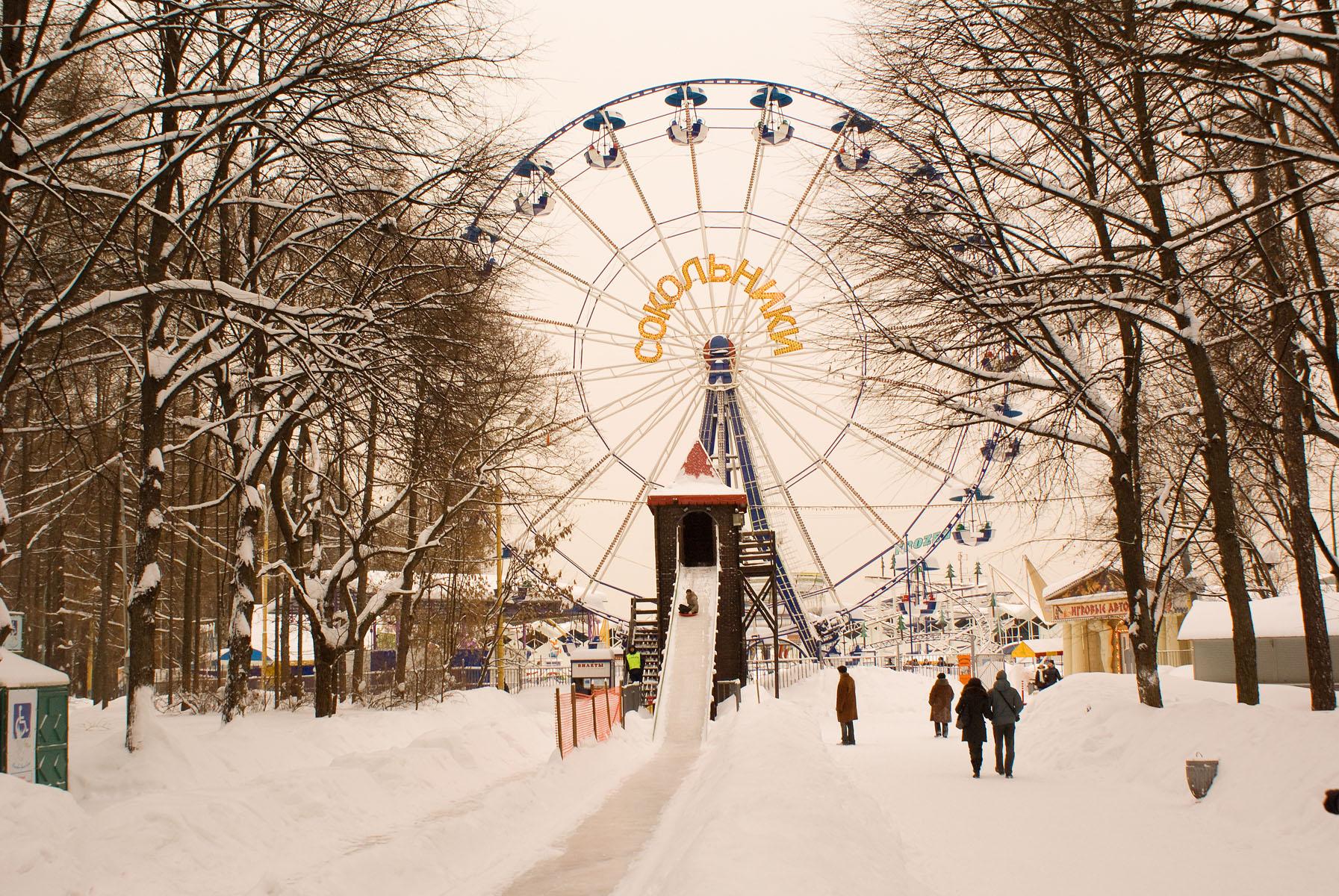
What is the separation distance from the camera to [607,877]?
9.10 meters

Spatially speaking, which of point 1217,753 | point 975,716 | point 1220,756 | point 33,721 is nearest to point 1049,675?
point 975,716

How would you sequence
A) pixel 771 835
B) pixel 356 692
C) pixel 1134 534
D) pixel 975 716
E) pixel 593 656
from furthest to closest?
pixel 593 656 < pixel 356 692 < pixel 1134 534 < pixel 975 716 < pixel 771 835

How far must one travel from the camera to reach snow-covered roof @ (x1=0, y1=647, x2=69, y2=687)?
37.9 feet

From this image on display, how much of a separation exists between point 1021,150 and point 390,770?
12.1m

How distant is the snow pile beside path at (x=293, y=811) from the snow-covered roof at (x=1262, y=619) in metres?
18.3

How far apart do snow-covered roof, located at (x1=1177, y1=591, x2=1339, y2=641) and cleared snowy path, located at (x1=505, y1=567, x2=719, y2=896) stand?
13072 millimetres

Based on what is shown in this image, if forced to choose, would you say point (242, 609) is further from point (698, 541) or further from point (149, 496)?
point (698, 541)

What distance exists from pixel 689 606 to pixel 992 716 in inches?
475

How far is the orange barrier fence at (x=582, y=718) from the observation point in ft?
52.6

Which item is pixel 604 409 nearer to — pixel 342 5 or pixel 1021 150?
pixel 1021 150

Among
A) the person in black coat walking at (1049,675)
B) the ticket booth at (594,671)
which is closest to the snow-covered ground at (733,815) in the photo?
the ticket booth at (594,671)

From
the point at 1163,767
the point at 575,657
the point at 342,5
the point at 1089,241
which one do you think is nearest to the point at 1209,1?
the point at 342,5

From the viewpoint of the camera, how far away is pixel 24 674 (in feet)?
38.8

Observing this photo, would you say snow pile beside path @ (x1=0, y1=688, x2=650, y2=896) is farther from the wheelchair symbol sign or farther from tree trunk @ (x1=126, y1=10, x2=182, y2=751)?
the wheelchair symbol sign
